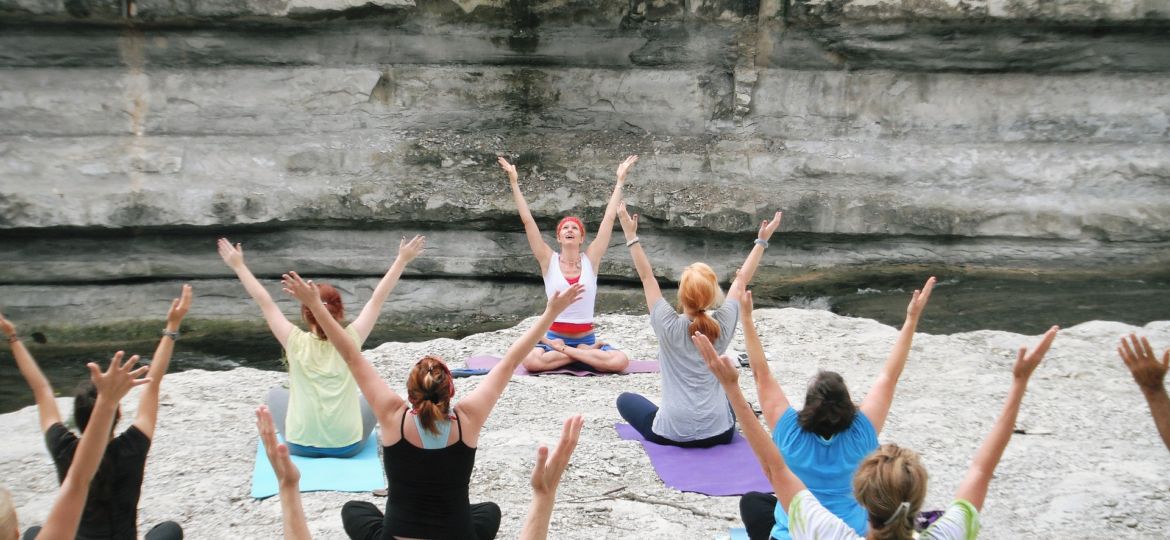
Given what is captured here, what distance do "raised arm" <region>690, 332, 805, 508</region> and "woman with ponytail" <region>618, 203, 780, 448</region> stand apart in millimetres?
2578

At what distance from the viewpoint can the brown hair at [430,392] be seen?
4.21 m

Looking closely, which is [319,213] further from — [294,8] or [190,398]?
[190,398]

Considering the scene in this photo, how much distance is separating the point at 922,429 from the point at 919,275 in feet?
21.8

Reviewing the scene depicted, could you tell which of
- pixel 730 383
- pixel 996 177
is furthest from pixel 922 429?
pixel 996 177

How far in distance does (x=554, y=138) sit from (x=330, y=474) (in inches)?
332

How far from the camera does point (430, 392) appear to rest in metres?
4.21

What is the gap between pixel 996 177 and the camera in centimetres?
1413

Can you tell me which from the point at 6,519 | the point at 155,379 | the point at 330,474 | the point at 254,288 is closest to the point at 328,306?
the point at 254,288

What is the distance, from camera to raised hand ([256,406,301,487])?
3.33 meters

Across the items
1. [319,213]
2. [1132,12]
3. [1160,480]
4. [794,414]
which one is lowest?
[1160,480]

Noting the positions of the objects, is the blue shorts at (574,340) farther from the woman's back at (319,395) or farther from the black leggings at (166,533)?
the black leggings at (166,533)

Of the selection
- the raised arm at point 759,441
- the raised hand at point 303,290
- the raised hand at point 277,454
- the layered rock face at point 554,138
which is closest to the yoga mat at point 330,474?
the raised hand at point 303,290

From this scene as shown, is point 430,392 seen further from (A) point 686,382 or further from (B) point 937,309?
(B) point 937,309

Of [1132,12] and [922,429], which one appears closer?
[922,429]
